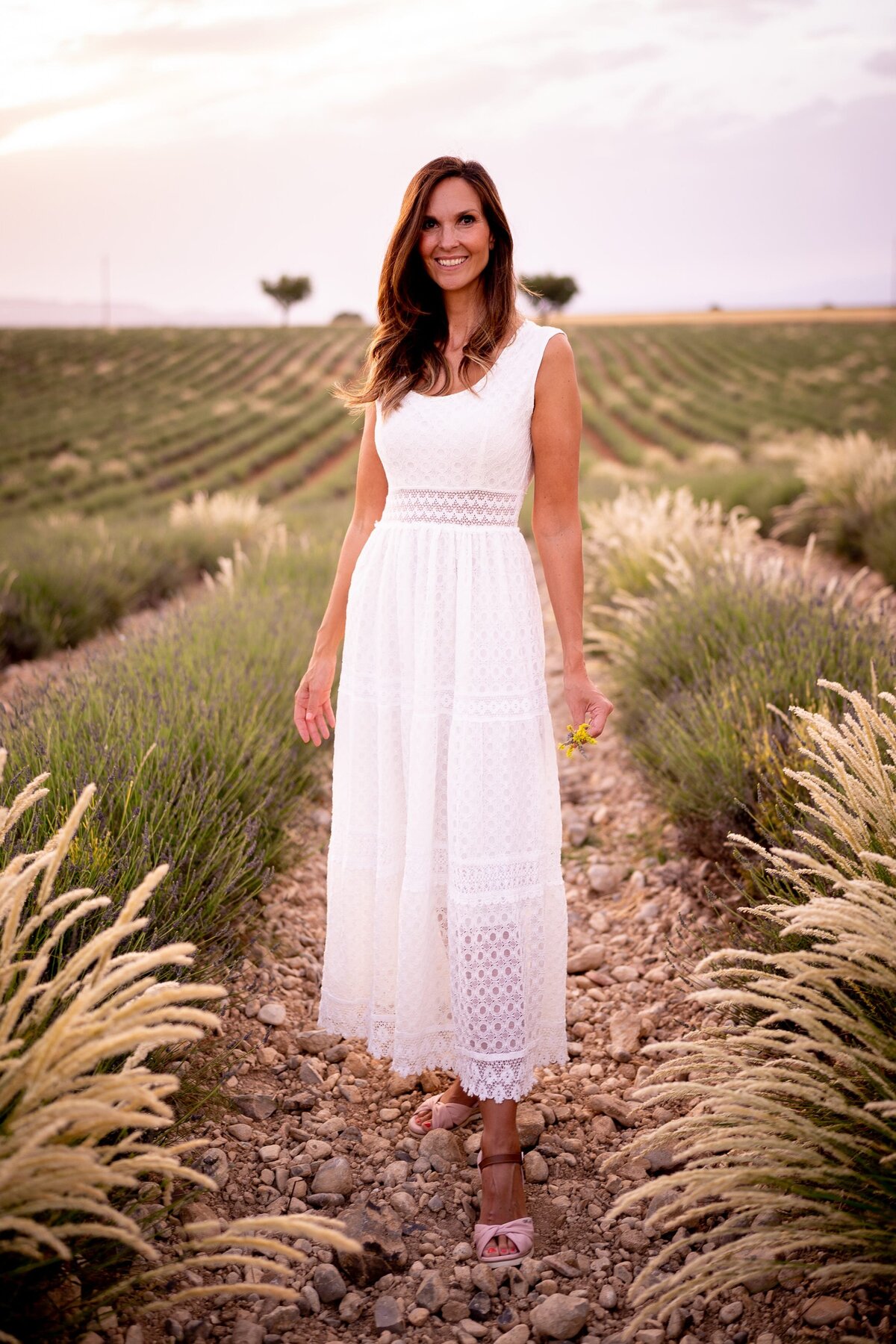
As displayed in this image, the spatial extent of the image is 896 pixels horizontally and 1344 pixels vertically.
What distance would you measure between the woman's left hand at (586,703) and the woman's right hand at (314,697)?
620mm

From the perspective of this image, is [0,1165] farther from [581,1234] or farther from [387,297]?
[387,297]

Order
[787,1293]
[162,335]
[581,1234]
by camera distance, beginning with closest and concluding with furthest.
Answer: [787,1293] < [581,1234] < [162,335]

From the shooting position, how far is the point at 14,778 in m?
2.73

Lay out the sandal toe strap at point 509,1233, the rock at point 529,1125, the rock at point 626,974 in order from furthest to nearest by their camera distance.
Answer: the rock at point 626,974, the rock at point 529,1125, the sandal toe strap at point 509,1233

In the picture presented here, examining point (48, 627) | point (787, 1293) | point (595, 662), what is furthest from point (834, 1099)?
point (48, 627)

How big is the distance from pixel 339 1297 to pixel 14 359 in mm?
43193

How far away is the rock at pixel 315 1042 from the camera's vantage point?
9.30ft

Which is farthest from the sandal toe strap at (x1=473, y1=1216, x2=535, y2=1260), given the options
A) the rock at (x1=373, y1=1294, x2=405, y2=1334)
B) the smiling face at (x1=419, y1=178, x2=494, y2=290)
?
the smiling face at (x1=419, y1=178, x2=494, y2=290)

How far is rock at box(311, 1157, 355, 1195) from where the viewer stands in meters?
2.24

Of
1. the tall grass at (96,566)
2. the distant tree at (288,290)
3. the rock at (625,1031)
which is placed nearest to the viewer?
the rock at (625,1031)

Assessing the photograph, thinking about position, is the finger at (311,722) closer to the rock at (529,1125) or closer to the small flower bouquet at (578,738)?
the small flower bouquet at (578,738)

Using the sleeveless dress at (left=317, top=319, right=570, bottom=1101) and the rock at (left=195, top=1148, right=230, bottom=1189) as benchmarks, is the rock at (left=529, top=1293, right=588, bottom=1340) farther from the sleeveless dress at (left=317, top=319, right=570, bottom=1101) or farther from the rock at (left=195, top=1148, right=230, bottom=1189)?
the rock at (left=195, top=1148, right=230, bottom=1189)

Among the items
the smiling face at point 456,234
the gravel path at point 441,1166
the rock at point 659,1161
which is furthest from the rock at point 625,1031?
the smiling face at point 456,234

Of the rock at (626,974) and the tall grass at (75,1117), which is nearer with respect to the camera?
the tall grass at (75,1117)
